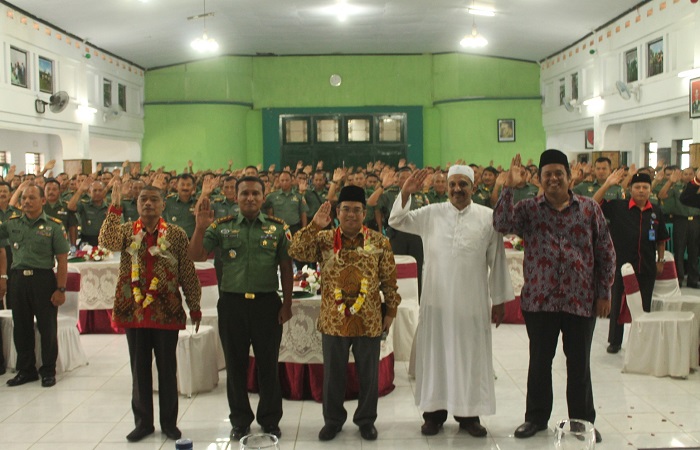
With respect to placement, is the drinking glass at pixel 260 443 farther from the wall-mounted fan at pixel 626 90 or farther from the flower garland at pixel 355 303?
the wall-mounted fan at pixel 626 90

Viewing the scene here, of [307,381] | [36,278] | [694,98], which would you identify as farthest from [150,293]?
[694,98]

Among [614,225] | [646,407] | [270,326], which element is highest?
[614,225]

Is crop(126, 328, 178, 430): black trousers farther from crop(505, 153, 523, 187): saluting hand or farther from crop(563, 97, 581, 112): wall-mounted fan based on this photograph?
crop(563, 97, 581, 112): wall-mounted fan

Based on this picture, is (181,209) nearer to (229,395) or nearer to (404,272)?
(404,272)

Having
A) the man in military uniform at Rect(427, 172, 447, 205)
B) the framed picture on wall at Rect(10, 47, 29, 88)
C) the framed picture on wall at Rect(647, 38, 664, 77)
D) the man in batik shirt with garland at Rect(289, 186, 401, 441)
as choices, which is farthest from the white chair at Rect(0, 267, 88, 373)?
the framed picture on wall at Rect(647, 38, 664, 77)

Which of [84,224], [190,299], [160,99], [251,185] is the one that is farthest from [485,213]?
[160,99]

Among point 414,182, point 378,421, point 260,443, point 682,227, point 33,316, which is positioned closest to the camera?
point 260,443

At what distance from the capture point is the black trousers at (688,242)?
33.9ft

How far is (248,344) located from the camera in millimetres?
4742

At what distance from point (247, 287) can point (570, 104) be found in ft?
51.6

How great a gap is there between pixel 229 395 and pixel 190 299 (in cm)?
67

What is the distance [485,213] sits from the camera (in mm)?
4676

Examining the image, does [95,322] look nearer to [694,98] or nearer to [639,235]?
[639,235]

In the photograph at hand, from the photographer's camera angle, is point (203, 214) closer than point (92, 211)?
Yes
